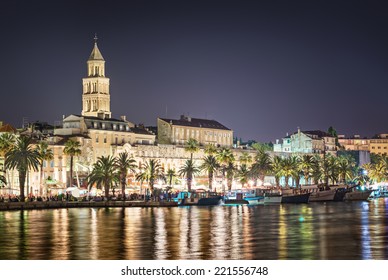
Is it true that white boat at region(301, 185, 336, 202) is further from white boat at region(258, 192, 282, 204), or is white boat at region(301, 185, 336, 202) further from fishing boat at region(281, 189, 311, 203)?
white boat at region(258, 192, 282, 204)

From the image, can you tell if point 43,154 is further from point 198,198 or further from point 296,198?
point 296,198

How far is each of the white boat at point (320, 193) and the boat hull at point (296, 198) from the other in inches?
167

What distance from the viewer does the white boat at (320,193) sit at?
128m

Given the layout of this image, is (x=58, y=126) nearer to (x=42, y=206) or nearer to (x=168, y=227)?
(x=42, y=206)

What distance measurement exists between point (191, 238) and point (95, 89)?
87789mm

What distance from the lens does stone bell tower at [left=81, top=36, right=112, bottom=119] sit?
137 m

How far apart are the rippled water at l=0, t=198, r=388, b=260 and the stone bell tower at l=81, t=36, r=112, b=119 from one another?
63963 millimetres

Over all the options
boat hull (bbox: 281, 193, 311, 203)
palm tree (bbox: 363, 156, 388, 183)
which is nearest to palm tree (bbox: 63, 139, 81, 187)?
boat hull (bbox: 281, 193, 311, 203)

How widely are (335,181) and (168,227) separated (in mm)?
105901

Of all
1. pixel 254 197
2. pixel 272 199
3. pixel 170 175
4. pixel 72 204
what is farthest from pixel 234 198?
pixel 72 204

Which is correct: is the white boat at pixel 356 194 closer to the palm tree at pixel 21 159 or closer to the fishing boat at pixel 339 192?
the fishing boat at pixel 339 192

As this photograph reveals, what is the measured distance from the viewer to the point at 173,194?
391 ft

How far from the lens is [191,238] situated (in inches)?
2071
